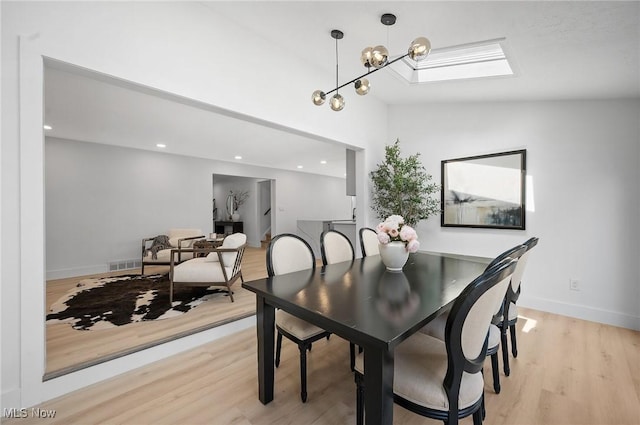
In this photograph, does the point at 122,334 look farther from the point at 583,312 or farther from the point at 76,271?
the point at 583,312

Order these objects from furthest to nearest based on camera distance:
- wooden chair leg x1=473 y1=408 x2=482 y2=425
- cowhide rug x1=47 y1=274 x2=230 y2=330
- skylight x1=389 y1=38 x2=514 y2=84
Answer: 1. cowhide rug x1=47 y1=274 x2=230 y2=330
2. skylight x1=389 y1=38 x2=514 y2=84
3. wooden chair leg x1=473 y1=408 x2=482 y2=425

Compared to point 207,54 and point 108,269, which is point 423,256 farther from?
point 108,269

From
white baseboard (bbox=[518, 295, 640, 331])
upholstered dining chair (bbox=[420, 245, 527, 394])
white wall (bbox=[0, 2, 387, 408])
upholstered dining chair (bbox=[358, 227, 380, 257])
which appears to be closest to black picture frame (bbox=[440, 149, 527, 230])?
white baseboard (bbox=[518, 295, 640, 331])

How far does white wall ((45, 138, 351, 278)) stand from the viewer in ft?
15.3

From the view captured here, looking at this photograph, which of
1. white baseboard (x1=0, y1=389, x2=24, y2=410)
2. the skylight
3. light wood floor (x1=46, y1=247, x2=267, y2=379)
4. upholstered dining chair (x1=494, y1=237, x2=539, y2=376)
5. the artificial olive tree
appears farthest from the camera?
the artificial olive tree

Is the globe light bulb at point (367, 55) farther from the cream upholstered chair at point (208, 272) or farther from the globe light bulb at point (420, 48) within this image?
the cream upholstered chair at point (208, 272)

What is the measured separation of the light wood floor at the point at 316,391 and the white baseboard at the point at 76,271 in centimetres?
402

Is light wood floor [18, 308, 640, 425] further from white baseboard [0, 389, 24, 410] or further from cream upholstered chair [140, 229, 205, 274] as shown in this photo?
cream upholstered chair [140, 229, 205, 274]

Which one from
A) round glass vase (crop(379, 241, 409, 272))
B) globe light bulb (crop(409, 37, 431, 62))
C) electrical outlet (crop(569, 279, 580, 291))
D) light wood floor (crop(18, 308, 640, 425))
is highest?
globe light bulb (crop(409, 37, 431, 62))

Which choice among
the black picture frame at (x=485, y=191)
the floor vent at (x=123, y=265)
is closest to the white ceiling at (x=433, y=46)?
the black picture frame at (x=485, y=191)

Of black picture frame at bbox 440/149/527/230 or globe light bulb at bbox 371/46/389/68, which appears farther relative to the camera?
black picture frame at bbox 440/149/527/230

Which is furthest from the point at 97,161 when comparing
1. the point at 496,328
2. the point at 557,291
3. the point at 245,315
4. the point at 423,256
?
the point at 557,291

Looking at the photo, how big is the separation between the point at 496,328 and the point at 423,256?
106 centimetres

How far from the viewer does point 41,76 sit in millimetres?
1549
